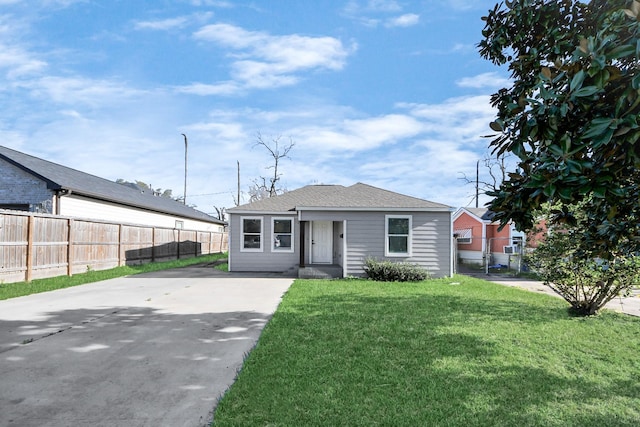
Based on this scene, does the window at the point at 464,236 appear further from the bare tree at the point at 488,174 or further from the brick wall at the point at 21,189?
the brick wall at the point at 21,189

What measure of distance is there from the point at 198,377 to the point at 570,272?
696 cm

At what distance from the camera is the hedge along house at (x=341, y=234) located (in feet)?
44.2

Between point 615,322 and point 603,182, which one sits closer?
point 603,182

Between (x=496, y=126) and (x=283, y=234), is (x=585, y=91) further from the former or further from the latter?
(x=283, y=234)

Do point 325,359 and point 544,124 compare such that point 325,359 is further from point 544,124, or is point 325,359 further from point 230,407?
point 544,124

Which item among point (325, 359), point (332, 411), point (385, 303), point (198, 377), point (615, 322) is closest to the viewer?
point (332, 411)

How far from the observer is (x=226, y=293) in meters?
9.38

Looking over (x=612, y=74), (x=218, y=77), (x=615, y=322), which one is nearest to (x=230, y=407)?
(x=612, y=74)

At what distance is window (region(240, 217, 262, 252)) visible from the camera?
14945 mm

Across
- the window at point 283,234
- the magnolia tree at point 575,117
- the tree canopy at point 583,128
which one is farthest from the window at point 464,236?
the tree canopy at point 583,128

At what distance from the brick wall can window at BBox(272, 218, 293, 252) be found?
27.4 feet

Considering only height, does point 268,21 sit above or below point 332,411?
above

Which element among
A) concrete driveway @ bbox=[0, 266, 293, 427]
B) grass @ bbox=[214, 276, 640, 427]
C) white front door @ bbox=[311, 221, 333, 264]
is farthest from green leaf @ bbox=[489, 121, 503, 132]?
white front door @ bbox=[311, 221, 333, 264]

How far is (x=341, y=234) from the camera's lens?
1434cm
